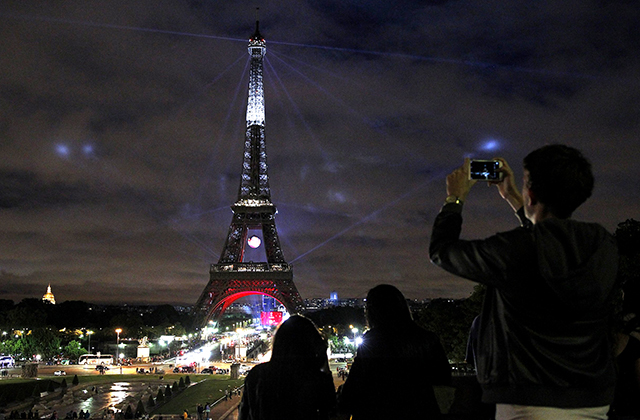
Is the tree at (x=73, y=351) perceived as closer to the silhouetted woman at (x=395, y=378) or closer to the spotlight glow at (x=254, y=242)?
the spotlight glow at (x=254, y=242)

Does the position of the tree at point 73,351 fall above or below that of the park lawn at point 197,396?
above

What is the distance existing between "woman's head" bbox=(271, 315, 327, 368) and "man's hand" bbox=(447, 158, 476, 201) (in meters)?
1.49

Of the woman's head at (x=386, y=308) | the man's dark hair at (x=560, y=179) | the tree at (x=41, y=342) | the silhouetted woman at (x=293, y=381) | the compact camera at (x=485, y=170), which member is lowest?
the tree at (x=41, y=342)

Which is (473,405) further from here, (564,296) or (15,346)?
(15,346)

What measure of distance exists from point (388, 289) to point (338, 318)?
111871 millimetres

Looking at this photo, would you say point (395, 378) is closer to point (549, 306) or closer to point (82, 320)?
point (549, 306)

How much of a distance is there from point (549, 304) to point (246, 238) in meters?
71.3

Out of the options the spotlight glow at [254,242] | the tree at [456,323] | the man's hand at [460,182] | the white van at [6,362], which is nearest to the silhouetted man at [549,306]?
the man's hand at [460,182]

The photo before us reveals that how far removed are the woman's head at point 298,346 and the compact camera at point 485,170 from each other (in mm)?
1571

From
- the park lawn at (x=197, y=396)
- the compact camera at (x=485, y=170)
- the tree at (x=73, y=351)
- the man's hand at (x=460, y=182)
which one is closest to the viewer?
the man's hand at (x=460, y=182)

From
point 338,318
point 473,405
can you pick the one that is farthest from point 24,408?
point 338,318

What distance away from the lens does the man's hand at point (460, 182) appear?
A: 8.31ft

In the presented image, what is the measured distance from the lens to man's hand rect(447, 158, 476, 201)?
2.53m

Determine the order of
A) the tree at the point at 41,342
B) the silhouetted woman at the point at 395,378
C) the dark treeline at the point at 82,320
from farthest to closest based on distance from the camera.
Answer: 1. the dark treeline at the point at 82,320
2. the tree at the point at 41,342
3. the silhouetted woman at the point at 395,378
